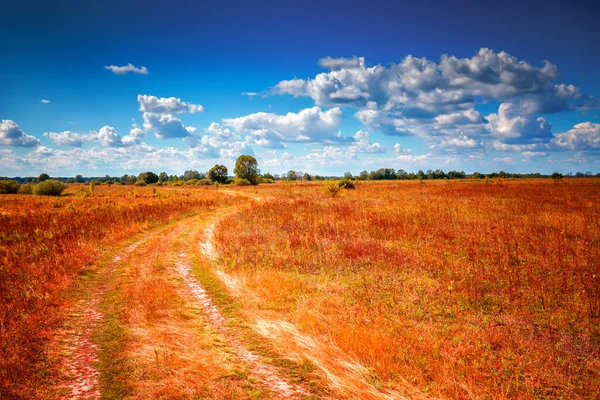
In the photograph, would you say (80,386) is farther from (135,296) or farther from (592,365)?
(592,365)

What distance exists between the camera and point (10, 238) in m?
14.5

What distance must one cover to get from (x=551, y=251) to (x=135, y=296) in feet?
47.5

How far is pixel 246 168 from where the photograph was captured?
91875 mm

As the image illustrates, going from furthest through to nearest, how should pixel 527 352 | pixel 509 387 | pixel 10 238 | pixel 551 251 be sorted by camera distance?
pixel 10 238 < pixel 551 251 < pixel 527 352 < pixel 509 387

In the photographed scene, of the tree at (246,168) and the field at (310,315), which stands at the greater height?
the tree at (246,168)

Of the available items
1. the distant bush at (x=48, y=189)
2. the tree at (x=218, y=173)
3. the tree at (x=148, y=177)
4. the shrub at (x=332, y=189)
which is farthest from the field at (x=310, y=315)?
the tree at (x=148, y=177)

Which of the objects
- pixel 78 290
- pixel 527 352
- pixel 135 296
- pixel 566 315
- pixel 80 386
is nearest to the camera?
pixel 80 386

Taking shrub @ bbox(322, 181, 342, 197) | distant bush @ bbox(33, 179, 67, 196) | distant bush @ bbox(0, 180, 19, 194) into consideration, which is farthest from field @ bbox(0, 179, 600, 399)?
distant bush @ bbox(0, 180, 19, 194)

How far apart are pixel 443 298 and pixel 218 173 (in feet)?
329

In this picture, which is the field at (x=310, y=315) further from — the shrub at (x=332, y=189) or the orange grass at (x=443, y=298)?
the shrub at (x=332, y=189)

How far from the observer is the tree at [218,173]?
330 ft

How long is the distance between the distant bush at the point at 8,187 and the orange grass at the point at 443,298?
59.2m

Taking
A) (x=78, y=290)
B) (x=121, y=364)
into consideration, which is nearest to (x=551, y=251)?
(x=121, y=364)

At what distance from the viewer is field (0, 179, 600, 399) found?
4758mm
